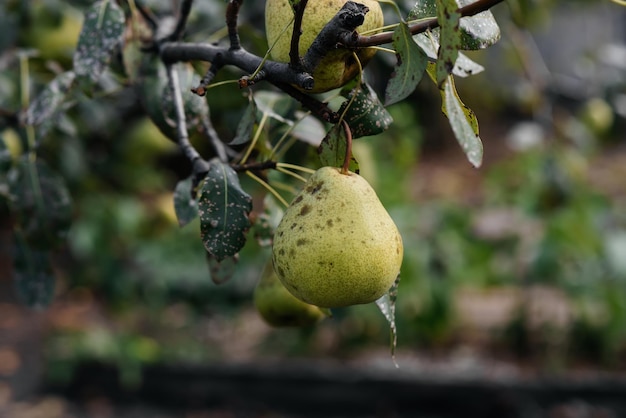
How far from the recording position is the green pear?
33.4 inches

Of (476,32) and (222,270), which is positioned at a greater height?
(476,32)

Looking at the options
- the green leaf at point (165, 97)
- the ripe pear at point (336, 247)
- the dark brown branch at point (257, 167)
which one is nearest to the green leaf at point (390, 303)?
the ripe pear at point (336, 247)

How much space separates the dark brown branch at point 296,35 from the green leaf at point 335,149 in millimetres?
85

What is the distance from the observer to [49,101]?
36.4 inches

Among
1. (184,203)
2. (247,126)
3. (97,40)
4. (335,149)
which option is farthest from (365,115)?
(97,40)

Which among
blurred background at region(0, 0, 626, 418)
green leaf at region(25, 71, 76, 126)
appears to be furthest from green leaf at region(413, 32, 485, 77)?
blurred background at region(0, 0, 626, 418)

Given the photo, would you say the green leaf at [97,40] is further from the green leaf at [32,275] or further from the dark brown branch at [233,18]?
the green leaf at [32,275]

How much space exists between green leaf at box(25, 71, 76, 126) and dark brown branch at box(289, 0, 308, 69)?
0.43 metres

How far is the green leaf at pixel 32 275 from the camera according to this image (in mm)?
1102

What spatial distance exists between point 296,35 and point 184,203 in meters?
0.30

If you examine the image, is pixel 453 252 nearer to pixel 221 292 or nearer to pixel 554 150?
pixel 554 150

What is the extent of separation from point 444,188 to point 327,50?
15.5 feet

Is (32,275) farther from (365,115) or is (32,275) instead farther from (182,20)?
(365,115)

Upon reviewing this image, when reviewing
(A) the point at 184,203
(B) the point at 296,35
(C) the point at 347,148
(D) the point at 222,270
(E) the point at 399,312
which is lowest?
(E) the point at 399,312
